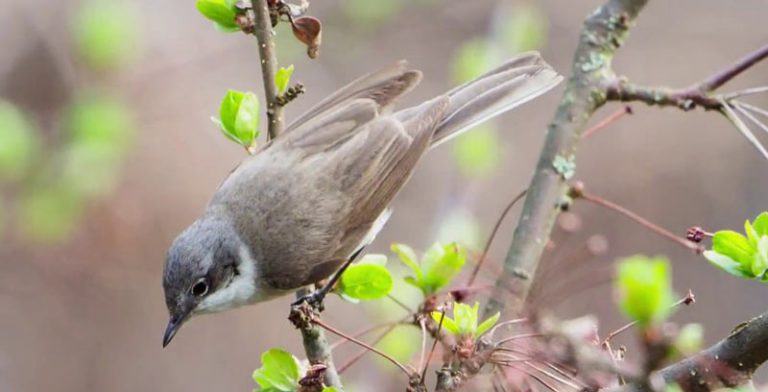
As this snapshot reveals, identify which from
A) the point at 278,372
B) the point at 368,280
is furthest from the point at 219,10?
the point at 278,372

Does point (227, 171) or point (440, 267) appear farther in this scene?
point (227, 171)

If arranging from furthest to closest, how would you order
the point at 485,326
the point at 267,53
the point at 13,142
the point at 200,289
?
the point at 13,142 → the point at 200,289 → the point at 267,53 → the point at 485,326

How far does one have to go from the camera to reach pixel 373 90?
138 inches

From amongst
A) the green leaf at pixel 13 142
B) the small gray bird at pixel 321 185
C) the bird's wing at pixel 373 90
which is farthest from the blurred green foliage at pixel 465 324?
the green leaf at pixel 13 142

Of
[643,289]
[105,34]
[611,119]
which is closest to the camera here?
[643,289]

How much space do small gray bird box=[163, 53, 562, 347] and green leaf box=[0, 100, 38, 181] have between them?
1.29 meters

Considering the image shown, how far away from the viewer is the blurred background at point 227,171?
6.74 meters

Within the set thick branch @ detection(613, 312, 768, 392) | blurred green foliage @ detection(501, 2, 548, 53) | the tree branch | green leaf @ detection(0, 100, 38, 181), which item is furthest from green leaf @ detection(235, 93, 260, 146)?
green leaf @ detection(0, 100, 38, 181)

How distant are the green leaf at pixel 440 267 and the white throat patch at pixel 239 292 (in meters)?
1.17

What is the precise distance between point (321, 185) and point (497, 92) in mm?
702

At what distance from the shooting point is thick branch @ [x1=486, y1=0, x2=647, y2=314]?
283cm

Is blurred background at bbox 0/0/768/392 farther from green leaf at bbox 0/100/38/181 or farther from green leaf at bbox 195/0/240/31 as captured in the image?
green leaf at bbox 195/0/240/31

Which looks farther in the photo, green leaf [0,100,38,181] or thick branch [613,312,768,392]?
green leaf [0,100,38,181]

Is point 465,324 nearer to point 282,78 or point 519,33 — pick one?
point 282,78
